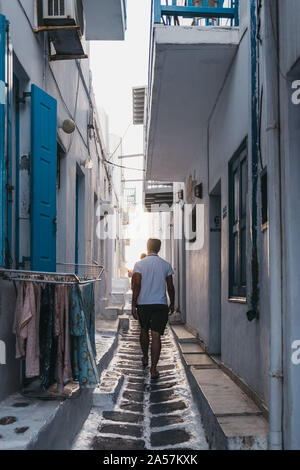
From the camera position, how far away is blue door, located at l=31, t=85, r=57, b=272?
4.62 meters

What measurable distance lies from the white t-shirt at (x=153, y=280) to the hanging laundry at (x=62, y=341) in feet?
8.79

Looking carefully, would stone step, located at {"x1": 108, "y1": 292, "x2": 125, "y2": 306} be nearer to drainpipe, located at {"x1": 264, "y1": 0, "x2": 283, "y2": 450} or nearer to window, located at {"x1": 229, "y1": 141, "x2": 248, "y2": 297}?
window, located at {"x1": 229, "y1": 141, "x2": 248, "y2": 297}

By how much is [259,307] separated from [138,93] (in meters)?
15.7

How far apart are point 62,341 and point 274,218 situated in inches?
69.0

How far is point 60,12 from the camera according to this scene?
5.11 metres

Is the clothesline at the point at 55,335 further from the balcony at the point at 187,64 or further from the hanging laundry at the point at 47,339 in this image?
the balcony at the point at 187,64

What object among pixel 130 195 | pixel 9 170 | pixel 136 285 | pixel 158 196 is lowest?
pixel 136 285

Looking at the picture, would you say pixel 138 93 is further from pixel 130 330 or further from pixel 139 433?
pixel 139 433

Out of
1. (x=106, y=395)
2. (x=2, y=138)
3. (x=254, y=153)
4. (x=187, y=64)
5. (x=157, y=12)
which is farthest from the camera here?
(x=187, y=64)

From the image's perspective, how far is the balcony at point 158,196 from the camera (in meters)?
15.4

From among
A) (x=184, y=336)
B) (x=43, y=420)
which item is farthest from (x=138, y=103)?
(x=43, y=420)

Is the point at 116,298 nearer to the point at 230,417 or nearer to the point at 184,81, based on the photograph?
the point at 184,81

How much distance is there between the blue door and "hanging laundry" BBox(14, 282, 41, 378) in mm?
742
